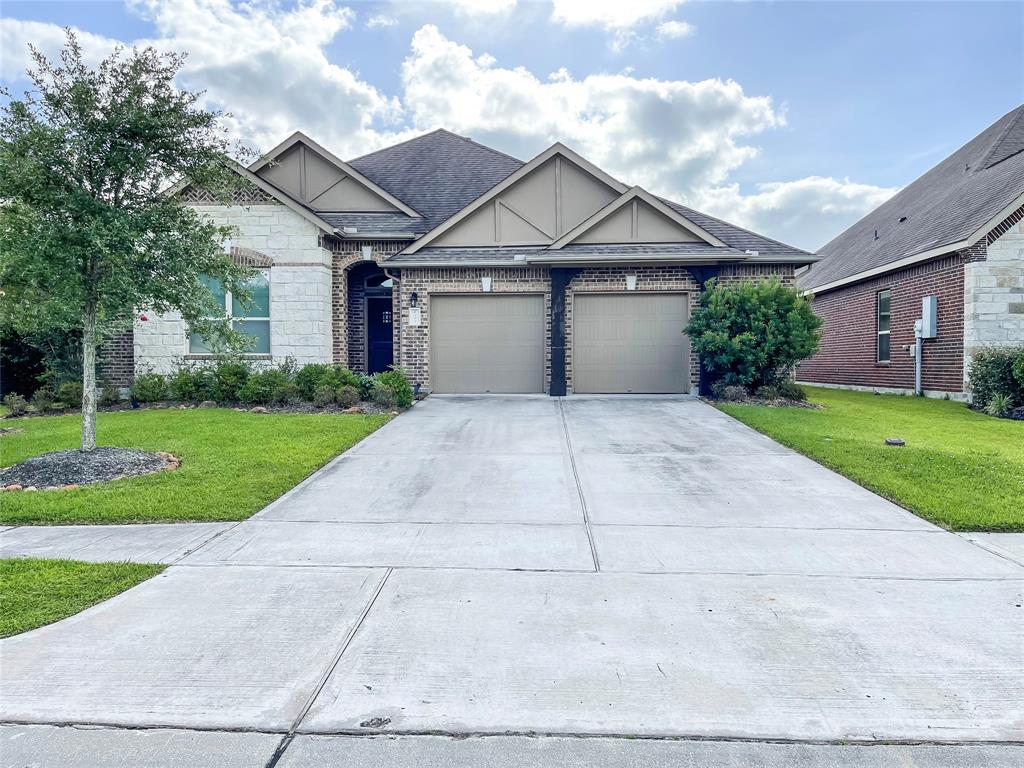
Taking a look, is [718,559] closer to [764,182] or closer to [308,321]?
[308,321]

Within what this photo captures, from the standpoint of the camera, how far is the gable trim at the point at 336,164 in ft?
50.3

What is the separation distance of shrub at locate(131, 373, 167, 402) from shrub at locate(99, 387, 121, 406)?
1.16 feet

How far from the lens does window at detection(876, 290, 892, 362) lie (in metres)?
16.2

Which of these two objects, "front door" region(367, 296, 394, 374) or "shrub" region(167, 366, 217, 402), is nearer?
"shrub" region(167, 366, 217, 402)

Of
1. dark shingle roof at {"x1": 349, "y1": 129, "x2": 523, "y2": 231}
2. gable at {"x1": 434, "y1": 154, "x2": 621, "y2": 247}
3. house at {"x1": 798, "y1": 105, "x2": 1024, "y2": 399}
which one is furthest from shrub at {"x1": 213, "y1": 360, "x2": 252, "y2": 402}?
house at {"x1": 798, "y1": 105, "x2": 1024, "y2": 399}

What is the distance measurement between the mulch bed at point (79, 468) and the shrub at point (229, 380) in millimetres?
5015

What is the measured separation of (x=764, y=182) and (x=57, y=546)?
21.5 metres

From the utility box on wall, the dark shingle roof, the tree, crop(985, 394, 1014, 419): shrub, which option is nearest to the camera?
the tree

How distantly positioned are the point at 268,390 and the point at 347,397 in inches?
68.6

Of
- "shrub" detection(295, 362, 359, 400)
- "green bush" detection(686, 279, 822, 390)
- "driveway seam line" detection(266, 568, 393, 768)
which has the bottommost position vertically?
"driveway seam line" detection(266, 568, 393, 768)

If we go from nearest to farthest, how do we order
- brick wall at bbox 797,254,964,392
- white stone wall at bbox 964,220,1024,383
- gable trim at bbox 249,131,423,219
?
white stone wall at bbox 964,220,1024,383, brick wall at bbox 797,254,964,392, gable trim at bbox 249,131,423,219

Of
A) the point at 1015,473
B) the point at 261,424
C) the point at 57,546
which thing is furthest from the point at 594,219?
the point at 57,546

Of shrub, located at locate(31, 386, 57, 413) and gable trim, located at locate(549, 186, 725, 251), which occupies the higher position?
gable trim, located at locate(549, 186, 725, 251)

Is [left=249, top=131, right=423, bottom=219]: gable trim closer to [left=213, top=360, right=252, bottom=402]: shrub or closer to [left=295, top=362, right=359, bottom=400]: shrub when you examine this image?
[left=295, top=362, right=359, bottom=400]: shrub
